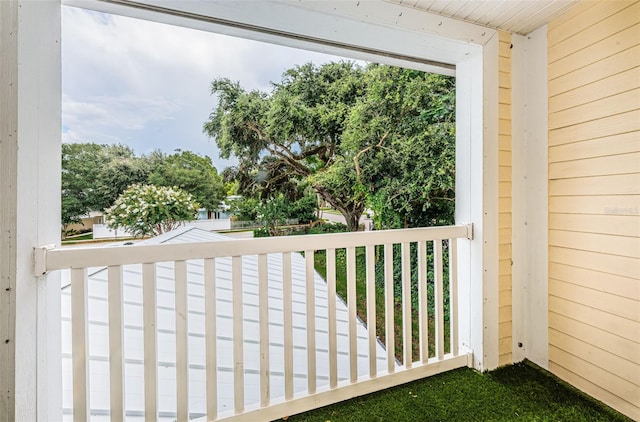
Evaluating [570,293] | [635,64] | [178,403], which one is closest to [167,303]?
[178,403]

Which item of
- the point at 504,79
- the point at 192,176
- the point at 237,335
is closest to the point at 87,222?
the point at 192,176

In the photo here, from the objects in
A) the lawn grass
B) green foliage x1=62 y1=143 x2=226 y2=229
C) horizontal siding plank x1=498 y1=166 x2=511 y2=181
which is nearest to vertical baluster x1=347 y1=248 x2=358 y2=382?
the lawn grass

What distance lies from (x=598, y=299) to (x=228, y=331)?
2.01 metres

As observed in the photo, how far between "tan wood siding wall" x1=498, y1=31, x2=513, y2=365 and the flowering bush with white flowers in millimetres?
1831

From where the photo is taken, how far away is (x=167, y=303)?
1655 mm

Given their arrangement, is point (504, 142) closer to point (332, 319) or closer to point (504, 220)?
point (504, 220)

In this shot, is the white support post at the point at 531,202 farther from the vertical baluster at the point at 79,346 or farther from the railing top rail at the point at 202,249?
the vertical baluster at the point at 79,346

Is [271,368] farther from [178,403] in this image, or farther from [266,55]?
[266,55]

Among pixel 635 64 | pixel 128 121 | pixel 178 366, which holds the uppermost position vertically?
pixel 635 64

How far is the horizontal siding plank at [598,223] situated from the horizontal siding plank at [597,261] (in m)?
0.13

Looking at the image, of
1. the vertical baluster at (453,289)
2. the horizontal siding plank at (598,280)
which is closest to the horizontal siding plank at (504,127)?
the vertical baluster at (453,289)

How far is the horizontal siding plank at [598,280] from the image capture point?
1.46m

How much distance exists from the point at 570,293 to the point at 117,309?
2352 mm

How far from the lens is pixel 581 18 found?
162 cm
